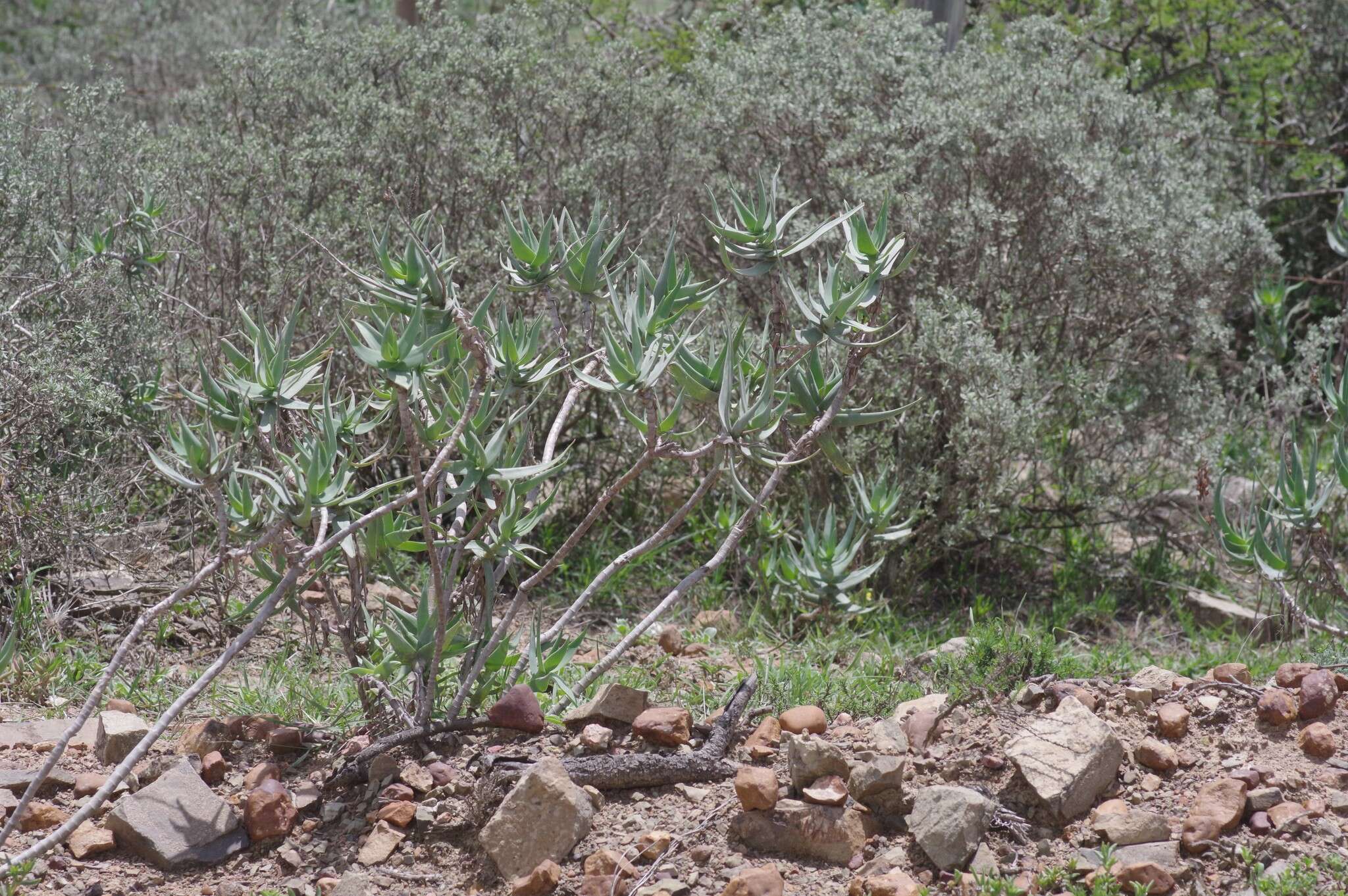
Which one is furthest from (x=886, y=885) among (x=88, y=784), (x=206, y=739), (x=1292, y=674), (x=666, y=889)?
(x=88, y=784)

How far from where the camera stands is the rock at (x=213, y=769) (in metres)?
2.96

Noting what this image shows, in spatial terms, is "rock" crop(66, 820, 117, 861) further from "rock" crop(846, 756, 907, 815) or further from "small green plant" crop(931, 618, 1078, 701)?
"small green plant" crop(931, 618, 1078, 701)

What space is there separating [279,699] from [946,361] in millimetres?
2494

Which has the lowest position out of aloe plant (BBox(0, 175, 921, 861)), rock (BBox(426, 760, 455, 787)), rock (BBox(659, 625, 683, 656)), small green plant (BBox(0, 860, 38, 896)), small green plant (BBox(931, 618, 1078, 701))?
rock (BBox(659, 625, 683, 656))

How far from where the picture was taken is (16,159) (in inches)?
181

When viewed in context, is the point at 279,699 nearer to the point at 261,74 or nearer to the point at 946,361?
the point at 946,361

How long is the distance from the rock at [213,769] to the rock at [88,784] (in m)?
0.21

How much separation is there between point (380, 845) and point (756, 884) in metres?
0.80

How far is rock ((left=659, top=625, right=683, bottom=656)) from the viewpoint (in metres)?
4.12

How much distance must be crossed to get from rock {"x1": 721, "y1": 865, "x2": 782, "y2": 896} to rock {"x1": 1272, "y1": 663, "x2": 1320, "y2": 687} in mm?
1509

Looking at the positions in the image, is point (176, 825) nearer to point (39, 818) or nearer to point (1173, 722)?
point (39, 818)

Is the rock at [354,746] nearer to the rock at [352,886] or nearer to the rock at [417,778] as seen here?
the rock at [417,778]

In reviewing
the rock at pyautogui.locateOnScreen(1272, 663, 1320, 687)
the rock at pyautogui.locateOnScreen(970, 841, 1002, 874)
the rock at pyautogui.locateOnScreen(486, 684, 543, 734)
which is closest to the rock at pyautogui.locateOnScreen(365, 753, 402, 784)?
the rock at pyautogui.locateOnScreen(486, 684, 543, 734)

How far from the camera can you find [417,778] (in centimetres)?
286
